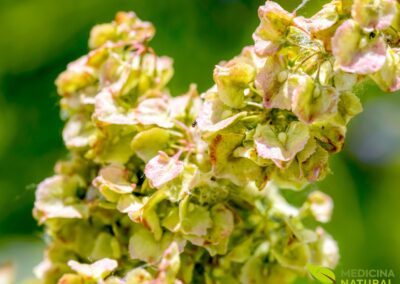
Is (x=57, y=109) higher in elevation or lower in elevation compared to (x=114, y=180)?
lower

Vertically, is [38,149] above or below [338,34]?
below

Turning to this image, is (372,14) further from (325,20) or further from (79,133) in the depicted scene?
(79,133)

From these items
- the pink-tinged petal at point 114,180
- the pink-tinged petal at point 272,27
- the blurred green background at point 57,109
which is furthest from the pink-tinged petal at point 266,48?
the blurred green background at point 57,109

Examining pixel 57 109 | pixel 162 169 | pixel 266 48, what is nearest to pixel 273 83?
pixel 266 48

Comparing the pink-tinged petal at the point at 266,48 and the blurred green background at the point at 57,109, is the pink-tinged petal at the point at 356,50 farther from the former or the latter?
the blurred green background at the point at 57,109

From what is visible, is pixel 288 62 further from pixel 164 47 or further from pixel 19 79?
pixel 19 79

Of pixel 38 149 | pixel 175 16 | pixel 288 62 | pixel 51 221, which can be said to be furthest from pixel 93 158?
pixel 175 16
